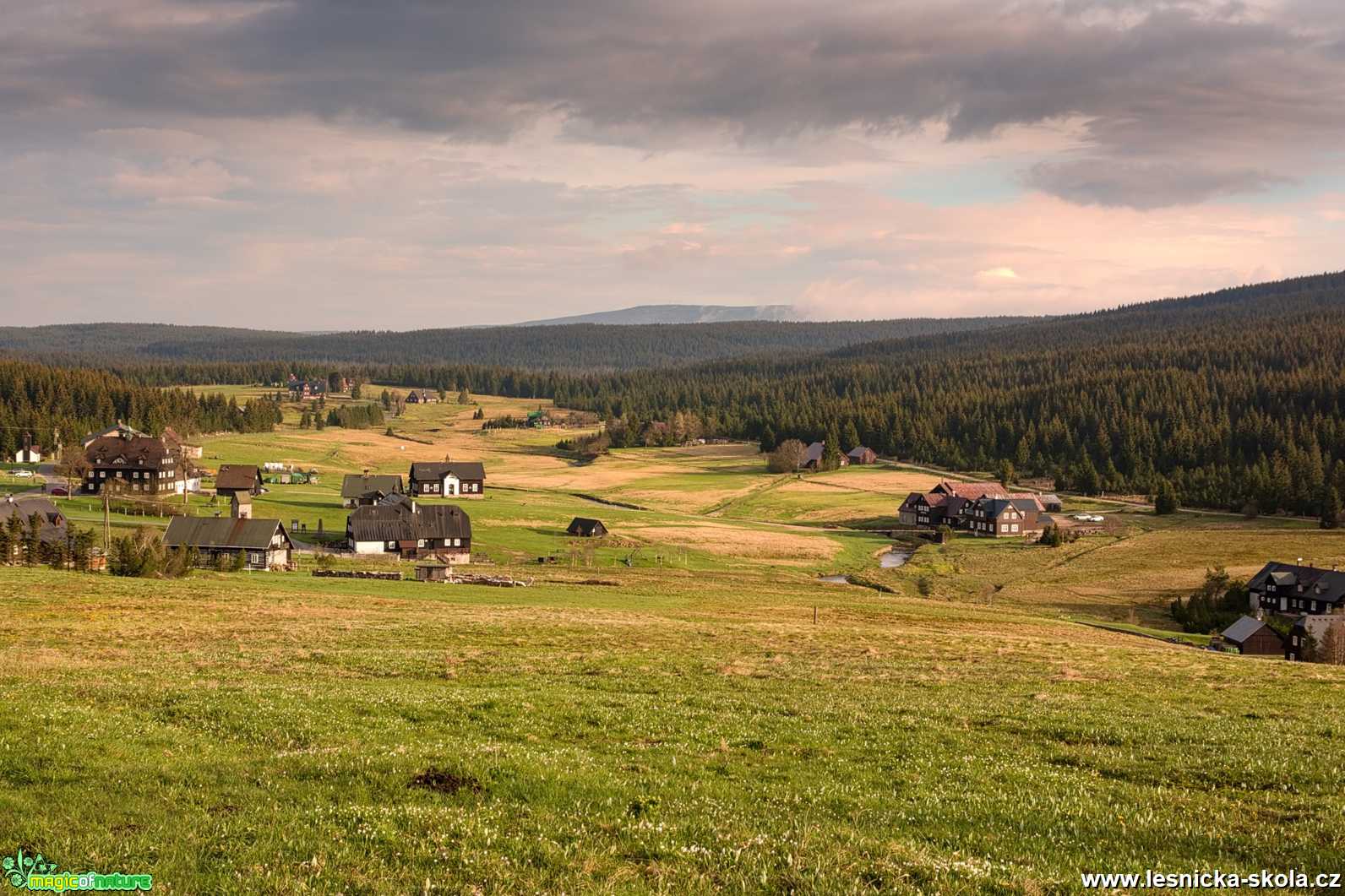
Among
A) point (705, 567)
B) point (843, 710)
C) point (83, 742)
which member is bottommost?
point (705, 567)

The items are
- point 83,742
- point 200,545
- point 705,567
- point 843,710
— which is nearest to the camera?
point 83,742

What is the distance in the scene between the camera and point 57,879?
10219 millimetres

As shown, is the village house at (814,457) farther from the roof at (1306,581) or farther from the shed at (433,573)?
the shed at (433,573)

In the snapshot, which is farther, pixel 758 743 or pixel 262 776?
pixel 758 743

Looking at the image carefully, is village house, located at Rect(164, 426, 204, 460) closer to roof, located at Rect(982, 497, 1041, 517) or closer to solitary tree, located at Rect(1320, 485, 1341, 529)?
roof, located at Rect(982, 497, 1041, 517)

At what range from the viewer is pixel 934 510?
127 metres

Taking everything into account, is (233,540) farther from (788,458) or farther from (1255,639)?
(788,458)

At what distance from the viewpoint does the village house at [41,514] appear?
70.5 m

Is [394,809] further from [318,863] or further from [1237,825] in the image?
[1237,825]

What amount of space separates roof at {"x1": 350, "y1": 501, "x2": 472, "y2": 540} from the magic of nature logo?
80.9 metres

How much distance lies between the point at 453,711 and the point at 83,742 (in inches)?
272

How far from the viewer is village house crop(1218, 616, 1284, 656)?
61.5 m

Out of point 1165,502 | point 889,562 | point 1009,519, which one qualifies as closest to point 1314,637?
point 889,562

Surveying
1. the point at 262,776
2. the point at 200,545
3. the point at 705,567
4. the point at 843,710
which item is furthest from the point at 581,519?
the point at 262,776
